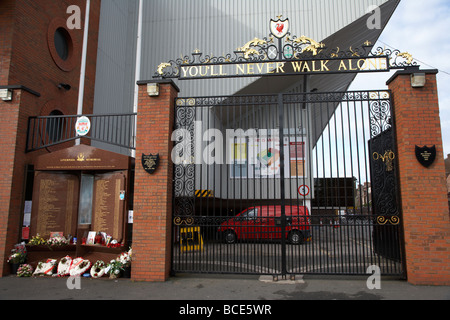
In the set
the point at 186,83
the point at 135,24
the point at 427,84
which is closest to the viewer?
the point at 427,84

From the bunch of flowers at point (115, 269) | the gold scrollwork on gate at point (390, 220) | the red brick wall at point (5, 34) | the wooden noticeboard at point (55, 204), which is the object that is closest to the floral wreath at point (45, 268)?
the wooden noticeboard at point (55, 204)

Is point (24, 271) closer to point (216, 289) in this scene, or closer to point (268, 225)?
point (216, 289)

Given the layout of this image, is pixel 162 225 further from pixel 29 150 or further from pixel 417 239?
pixel 417 239

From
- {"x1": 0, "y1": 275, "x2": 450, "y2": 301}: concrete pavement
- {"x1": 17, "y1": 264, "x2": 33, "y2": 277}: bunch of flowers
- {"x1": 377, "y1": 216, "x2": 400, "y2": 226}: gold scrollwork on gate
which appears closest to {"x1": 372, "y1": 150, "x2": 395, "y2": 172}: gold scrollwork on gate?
{"x1": 377, "y1": 216, "x2": 400, "y2": 226}: gold scrollwork on gate

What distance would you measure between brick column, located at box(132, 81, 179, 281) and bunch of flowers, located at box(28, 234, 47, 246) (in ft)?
7.99

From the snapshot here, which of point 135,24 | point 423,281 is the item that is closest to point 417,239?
point 423,281

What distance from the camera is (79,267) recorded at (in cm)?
654

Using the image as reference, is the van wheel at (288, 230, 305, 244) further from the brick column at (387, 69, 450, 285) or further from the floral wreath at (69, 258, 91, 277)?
the floral wreath at (69, 258, 91, 277)

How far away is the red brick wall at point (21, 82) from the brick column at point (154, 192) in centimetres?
297

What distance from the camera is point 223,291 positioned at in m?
5.40

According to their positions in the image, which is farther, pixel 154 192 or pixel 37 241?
pixel 37 241

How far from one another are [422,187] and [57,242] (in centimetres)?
769

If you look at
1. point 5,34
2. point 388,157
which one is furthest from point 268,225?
point 5,34

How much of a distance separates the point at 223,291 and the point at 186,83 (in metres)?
10.4
